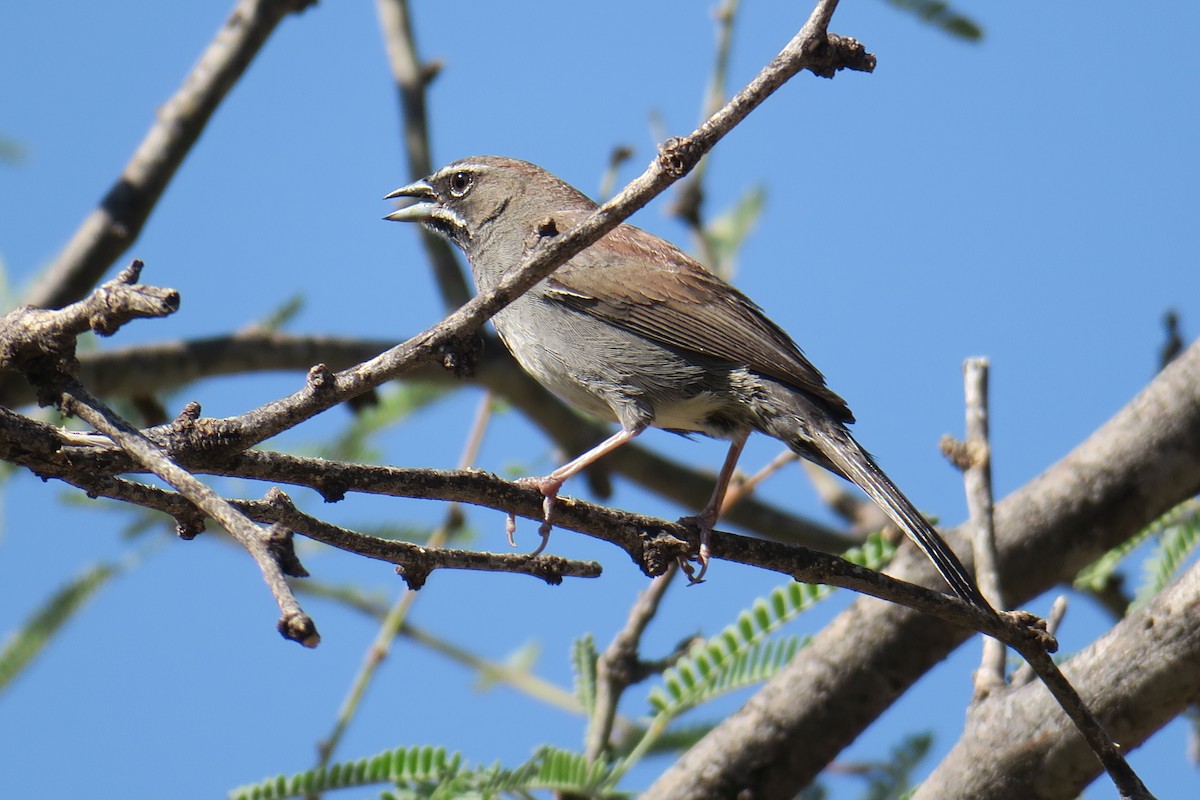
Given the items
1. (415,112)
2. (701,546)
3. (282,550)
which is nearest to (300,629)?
(282,550)

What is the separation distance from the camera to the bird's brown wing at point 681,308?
491cm

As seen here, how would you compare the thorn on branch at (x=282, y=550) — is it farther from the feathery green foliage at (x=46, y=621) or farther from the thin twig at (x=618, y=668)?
the feathery green foliage at (x=46, y=621)

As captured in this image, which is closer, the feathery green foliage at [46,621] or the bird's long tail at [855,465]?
the bird's long tail at [855,465]

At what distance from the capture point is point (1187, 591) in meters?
3.79

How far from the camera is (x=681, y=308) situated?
5234mm

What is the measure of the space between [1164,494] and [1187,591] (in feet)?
4.86

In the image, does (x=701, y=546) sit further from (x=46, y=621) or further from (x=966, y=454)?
(x=46, y=621)

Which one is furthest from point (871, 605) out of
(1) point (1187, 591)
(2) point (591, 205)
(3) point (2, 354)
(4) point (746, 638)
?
(3) point (2, 354)

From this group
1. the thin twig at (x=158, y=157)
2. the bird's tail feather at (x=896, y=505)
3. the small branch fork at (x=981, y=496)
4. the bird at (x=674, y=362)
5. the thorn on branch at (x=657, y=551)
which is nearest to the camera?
the thorn on branch at (x=657, y=551)

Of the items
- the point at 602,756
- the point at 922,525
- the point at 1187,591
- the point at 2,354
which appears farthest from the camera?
the point at 602,756

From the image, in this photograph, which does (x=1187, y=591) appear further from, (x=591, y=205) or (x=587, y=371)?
(x=591, y=205)

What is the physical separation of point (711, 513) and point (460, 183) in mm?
2825

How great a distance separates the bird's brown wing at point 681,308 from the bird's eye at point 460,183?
3.26ft

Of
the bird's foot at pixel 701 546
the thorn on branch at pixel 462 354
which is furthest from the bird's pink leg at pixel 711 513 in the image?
the thorn on branch at pixel 462 354
